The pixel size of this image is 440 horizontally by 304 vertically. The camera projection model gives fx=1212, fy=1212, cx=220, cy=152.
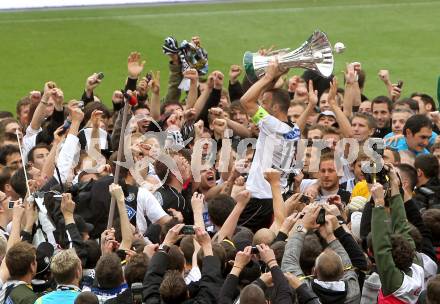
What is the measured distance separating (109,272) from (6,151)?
372cm

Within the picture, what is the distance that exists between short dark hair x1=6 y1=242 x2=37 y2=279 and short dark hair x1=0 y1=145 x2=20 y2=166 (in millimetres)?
3293

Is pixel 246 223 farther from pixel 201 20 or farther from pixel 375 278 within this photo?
pixel 201 20

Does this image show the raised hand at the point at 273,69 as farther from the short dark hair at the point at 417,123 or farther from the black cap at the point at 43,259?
the black cap at the point at 43,259

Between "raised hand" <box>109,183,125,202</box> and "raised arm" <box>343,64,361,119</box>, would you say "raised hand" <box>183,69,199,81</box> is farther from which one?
"raised hand" <box>109,183,125,202</box>

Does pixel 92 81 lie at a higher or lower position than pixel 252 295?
lower

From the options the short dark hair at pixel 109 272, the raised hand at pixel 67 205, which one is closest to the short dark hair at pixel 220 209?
the raised hand at pixel 67 205

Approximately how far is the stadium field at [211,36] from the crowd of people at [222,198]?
14.9ft

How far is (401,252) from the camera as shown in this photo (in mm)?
7559

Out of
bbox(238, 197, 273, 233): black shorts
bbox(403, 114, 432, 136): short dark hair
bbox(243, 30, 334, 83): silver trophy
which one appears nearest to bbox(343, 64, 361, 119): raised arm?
bbox(403, 114, 432, 136): short dark hair

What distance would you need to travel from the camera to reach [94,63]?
61.9 ft

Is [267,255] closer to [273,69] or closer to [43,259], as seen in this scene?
[43,259]

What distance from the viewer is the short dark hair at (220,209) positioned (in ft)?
29.8

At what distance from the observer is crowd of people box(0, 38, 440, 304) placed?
24.7ft

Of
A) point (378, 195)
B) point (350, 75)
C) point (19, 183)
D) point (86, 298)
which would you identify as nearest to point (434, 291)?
point (378, 195)
